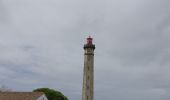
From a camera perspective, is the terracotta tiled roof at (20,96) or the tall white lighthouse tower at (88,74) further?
the terracotta tiled roof at (20,96)

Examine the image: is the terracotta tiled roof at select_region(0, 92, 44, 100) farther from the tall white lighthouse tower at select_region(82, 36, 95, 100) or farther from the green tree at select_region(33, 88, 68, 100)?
the tall white lighthouse tower at select_region(82, 36, 95, 100)

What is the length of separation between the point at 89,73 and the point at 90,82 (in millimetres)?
888

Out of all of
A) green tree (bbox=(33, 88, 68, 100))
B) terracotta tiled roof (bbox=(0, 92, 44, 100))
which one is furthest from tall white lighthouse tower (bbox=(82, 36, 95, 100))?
green tree (bbox=(33, 88, 68, 100))

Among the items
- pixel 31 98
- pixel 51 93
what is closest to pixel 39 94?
pixel 31 98

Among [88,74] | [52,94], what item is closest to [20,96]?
[52,94]

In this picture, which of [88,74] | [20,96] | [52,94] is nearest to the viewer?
[88,74]

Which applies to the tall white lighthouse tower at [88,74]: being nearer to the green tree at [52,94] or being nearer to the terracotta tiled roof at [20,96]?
the terracotta tiled roof at [20,96]

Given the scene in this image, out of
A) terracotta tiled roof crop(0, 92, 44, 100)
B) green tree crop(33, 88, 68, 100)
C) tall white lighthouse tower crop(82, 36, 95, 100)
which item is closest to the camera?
tall white lighthouse tower crop(82, 36, 95, 100)

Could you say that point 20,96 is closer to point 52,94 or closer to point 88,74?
point 52,94

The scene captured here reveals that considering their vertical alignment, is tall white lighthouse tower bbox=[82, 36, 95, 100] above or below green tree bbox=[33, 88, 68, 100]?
below

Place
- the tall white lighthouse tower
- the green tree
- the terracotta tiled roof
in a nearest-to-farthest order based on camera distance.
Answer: the tall white lighthouse tower < the terracotta tiled roof < the green tree

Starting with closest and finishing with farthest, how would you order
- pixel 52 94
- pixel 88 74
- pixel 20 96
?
pixel 88 74, pixel 20 96, pixel 52 94

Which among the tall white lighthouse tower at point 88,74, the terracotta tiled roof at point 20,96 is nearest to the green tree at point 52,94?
the terracotta tiled roof at point 20,96

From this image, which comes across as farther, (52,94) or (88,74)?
(52,94)
